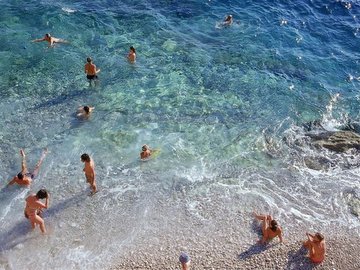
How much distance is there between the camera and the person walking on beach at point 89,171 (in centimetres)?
1484

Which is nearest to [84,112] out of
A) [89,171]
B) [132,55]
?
[89,171]

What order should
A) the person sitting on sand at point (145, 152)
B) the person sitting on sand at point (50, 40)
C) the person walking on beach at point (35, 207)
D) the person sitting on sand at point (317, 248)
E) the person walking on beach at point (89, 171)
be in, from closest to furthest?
the person walking on beach at point (35, 207), the person sitting on sand at point (317, 248), the person walking on beach at point (89, 171), the person sitting on sand at point (145, 152), the person sitting on sand at point (50, 40)

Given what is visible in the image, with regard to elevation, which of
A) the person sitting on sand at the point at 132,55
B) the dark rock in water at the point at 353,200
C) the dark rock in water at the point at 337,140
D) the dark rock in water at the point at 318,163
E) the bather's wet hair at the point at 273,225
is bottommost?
the dark rock in water at the point at 353,200

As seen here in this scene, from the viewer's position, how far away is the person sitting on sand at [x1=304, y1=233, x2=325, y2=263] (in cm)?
1376

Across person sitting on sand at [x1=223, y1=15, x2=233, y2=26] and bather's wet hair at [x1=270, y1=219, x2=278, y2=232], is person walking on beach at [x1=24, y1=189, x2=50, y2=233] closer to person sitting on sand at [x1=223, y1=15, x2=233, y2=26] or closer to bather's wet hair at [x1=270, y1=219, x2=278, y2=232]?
bather's wet hair at [x1=270, y1=219, x2=278, y2=232]

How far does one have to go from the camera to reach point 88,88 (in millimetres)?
20688

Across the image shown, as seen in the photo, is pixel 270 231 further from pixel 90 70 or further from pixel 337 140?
pixel 90 70

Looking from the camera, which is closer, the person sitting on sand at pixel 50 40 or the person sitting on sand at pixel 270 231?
the person sitting on sand at pixel 270 231

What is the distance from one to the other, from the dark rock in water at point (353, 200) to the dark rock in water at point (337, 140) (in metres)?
2.44

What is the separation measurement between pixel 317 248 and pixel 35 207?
9209 millimetres

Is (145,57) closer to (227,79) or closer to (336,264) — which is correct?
(227,79)

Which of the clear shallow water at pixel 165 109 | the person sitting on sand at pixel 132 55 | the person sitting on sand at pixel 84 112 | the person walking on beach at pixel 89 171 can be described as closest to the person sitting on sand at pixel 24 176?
the clear shallow water at pixel 165 109

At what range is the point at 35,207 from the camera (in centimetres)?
1346

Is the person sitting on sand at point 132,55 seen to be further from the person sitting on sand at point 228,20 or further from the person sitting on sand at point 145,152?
the person sitting on sand at point 228,20
